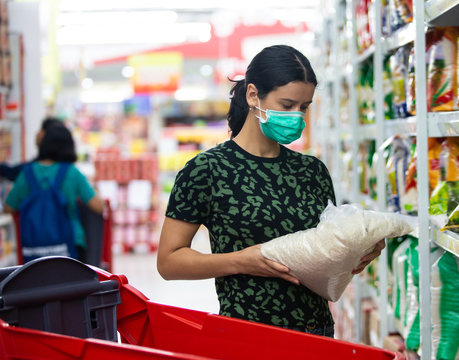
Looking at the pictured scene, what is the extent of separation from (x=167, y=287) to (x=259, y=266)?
20.7 feet

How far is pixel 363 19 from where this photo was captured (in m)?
3.69

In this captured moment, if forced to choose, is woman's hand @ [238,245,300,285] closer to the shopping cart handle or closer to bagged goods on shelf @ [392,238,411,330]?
the shopping cart handle

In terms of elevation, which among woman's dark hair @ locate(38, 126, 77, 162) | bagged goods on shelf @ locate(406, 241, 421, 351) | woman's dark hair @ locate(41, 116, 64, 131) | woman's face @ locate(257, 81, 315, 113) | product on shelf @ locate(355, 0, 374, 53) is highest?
product on shelf @ locate(355, 0, 374, 53)

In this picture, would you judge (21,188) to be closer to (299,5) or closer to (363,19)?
(363,19)

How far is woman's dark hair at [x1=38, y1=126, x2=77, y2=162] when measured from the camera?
457 centimetres

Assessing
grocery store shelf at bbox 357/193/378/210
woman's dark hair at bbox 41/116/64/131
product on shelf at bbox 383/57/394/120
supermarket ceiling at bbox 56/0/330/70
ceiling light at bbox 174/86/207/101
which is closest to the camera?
product on shelf at bbox 383/57/394/120

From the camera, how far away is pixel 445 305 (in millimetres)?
2320

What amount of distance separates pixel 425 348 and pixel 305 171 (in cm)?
79

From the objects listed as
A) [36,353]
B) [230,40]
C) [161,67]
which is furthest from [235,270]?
[161,67]

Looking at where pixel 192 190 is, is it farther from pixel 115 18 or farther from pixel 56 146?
pixel 115 18

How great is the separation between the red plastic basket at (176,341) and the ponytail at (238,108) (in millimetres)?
647

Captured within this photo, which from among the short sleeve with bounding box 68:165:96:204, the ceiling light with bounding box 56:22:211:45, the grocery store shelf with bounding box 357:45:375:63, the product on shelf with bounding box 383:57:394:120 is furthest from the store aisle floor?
the ceiling light with bounding box 56:22:211:45

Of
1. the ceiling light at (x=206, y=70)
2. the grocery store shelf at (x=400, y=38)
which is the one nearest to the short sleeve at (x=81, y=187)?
the grocery store shelf at (x=400, y=38)

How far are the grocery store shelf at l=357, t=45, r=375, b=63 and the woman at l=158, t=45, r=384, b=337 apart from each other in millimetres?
1349
